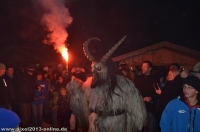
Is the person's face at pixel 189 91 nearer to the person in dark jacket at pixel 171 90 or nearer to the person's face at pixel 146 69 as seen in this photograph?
the person in dark jacket at pixel 171 90

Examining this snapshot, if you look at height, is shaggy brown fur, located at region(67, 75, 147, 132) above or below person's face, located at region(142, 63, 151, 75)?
below

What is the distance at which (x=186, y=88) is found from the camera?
146 inches

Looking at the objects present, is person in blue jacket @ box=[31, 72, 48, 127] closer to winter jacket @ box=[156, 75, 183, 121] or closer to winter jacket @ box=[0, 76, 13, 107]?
winter jacket @ box=[0, 76, 13, 107]

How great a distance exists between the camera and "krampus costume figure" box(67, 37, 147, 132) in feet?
12.6

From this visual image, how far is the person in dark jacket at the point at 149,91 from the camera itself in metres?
5.74

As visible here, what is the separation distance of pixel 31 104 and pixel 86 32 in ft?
67.0

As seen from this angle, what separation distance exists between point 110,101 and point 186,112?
1235 millimetres

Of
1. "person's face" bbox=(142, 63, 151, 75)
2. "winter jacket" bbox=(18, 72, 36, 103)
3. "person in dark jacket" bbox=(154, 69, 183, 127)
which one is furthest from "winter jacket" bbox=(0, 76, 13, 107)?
"person in dark jacket" bbox=(154, 69, 183, 127)

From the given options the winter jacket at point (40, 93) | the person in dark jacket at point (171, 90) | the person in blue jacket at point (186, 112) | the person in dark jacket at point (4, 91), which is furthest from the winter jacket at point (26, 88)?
the person in blue jacket at point (186, 112)

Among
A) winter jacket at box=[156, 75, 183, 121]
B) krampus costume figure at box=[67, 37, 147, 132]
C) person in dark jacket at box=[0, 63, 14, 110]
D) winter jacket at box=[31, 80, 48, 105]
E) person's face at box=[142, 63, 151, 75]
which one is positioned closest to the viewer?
krampus costume figure at box=[67, 37, 147, 132]

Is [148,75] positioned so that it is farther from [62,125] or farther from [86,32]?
[86,32]

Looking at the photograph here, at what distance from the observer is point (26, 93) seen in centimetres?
784

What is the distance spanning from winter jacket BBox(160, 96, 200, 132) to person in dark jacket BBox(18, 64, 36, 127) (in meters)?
5.37

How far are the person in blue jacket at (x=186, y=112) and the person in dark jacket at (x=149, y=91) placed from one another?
72.8 inches
